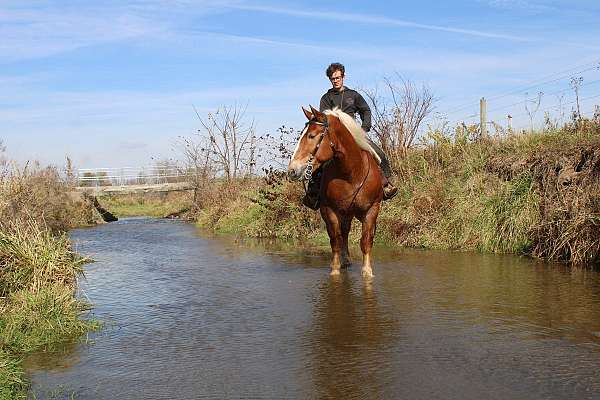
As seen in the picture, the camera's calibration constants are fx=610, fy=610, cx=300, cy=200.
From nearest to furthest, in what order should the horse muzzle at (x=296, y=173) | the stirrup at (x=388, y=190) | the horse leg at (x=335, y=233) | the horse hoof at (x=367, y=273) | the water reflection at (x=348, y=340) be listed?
the water reflection at (x=348, y=340), the horse muzzle at (x=296, y=173), the horse hoof at (x=367, y=273), the horse leg at (x=335, y=233), the stirrup at (x=388, y=190)

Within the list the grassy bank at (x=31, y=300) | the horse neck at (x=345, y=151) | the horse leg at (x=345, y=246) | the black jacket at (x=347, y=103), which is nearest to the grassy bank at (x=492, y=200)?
the horse leg at (x=345, y=246)

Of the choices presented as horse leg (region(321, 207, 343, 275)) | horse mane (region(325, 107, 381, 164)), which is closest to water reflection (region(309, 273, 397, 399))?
horse leg (region(321, 207, 343, 275))

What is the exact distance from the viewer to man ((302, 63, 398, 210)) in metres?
9.02

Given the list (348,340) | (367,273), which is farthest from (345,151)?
(348,340)

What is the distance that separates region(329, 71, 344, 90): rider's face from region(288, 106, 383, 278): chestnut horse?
951 mm

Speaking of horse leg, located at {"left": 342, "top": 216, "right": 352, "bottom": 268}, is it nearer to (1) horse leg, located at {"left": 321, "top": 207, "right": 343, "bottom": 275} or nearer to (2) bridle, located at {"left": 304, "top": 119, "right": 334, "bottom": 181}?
(1) horse leg, located at {"left": 321, "top": 207, "right": 343, "bottom": 275}

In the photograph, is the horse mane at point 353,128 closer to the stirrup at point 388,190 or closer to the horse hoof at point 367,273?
the stirrup at point 388,190

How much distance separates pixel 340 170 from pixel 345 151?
283 millimetres

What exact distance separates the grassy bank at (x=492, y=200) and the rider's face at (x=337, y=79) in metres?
4.11

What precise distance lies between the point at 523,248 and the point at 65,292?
7832mm

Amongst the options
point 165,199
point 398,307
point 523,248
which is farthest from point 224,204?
point 165,199

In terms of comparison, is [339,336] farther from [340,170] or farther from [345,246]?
[345,246]

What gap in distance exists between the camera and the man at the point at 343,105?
9.02 m

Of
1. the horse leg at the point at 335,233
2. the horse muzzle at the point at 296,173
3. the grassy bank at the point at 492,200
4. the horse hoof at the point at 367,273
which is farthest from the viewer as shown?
the grassy bank at the point at 492,200
